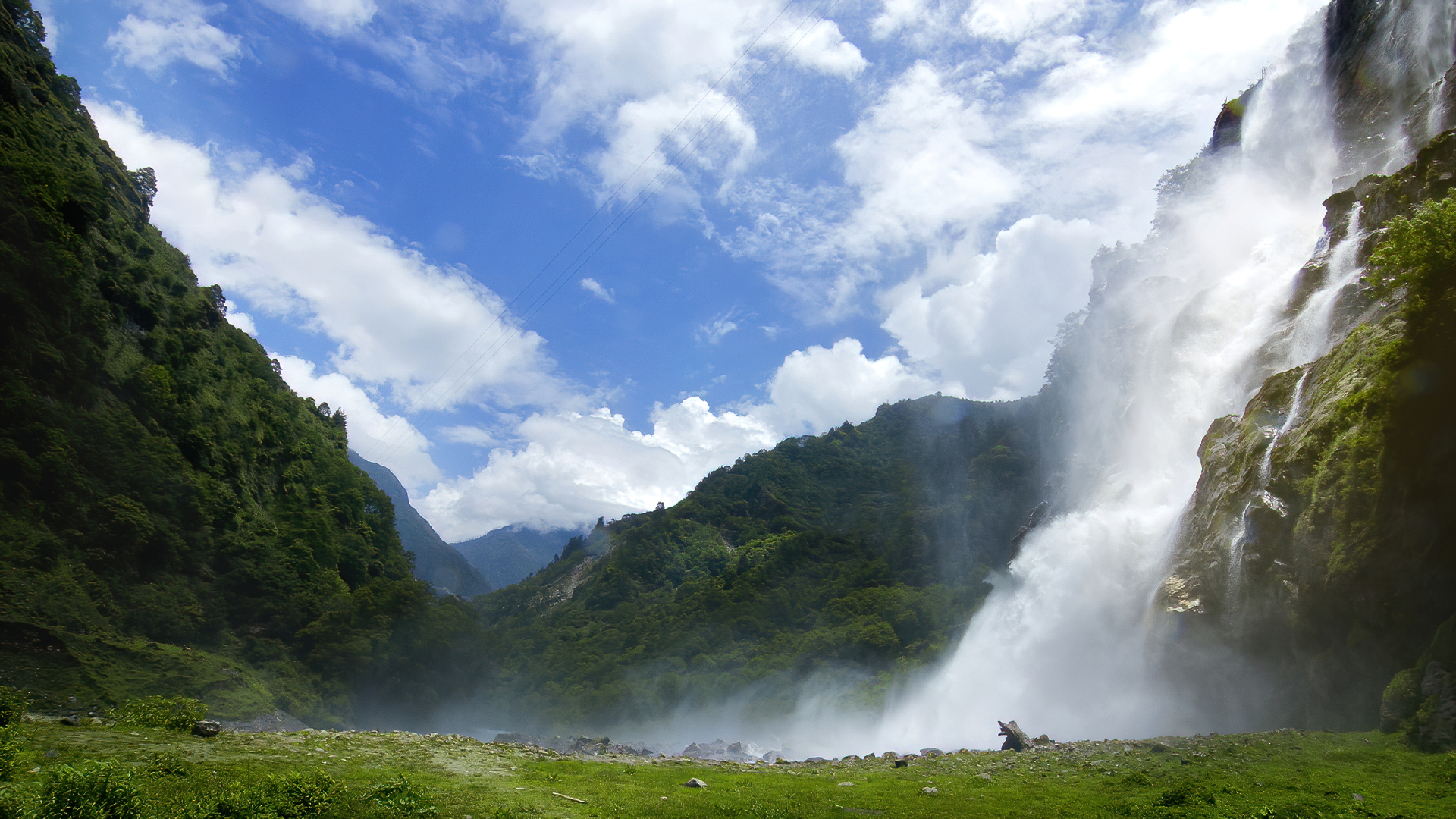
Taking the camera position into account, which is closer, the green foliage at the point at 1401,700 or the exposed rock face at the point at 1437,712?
the exposed rock face at the point at 1437,712

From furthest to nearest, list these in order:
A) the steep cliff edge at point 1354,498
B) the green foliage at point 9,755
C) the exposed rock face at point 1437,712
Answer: the steep cliff edge at point 1354,498 < the exposed rock face at point 1437,712 < the green foliage at point 9,755

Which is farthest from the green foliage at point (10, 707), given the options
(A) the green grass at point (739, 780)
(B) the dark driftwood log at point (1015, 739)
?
(B) the dark driftwood log at point (1015, 739)

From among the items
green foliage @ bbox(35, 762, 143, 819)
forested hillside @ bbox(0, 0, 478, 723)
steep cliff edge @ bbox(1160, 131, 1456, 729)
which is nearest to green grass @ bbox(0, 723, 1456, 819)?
green foliage @ bbox(35, 762, 143, 819)

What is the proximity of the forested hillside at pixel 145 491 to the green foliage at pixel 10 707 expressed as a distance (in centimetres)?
3502

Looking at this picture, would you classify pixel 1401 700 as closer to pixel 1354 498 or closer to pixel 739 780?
pixel 1354 498

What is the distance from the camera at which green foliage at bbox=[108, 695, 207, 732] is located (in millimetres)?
20062

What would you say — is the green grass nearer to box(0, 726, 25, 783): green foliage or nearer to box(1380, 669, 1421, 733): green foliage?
box(0, 726, 25, 783): green foliage

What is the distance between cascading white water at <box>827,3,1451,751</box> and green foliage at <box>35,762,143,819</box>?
41819 mm

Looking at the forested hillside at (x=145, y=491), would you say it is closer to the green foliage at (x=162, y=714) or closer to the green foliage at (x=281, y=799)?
the green foliage at (x=162, y=714)

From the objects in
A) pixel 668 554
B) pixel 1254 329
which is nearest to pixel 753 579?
pixel 668 554

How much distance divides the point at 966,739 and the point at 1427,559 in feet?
103

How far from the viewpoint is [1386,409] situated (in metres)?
24.0

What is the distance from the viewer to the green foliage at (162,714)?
790 inches

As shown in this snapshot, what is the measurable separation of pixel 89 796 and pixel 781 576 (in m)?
110
